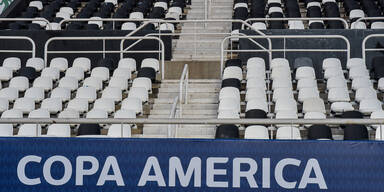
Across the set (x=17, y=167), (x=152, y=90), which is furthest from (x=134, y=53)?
(x=17, y=167)

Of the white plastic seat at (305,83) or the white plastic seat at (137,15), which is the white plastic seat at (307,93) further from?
the white plastic seat at (137,15)

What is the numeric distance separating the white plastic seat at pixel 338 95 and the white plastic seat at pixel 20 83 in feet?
14.5

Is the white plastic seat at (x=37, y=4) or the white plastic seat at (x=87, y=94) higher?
the white plastic seat at (x=37, y=4)

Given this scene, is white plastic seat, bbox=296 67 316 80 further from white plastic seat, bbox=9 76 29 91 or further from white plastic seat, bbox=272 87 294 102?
white plastic seat, bbox=9 76 29 91

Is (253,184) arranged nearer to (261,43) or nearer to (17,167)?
(17,167)

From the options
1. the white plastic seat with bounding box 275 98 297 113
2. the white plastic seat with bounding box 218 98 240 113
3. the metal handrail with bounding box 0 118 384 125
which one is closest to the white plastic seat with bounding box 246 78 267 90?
the white plastic seat with bounding box 218 98 240 113

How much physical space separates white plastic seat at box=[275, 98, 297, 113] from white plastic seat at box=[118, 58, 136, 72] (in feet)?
9.79

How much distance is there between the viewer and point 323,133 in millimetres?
10008

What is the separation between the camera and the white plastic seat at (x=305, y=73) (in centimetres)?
1274

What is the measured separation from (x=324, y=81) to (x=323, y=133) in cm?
314

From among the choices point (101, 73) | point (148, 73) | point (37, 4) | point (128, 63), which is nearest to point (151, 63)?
point (128, 63)

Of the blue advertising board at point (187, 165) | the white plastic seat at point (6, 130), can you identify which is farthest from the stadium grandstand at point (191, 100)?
the white plastic seat at point (6, 130)

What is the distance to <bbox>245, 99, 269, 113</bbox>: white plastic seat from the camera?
11435 millimetres

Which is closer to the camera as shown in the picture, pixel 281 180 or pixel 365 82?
pixel 281 180
